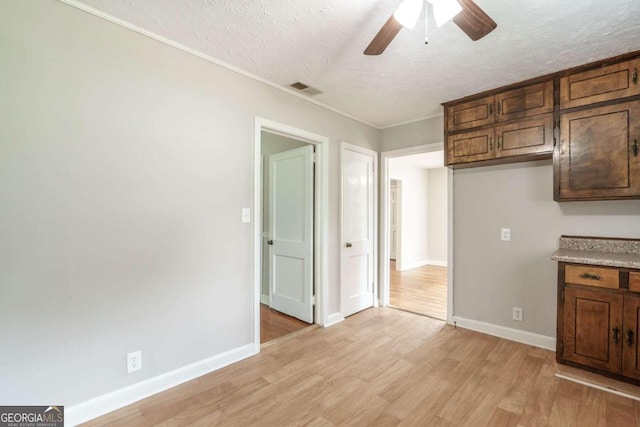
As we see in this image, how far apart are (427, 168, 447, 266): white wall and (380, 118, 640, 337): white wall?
13.6ft

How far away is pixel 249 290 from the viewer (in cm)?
260

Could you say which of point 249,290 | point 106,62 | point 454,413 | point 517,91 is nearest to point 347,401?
point 454,413

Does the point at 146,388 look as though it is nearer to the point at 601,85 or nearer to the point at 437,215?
the point at 601,85

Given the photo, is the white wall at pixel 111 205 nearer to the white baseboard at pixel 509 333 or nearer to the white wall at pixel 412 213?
the white baseboard at pixel 509 333

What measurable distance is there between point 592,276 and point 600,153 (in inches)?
38.3

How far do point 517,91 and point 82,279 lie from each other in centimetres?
369

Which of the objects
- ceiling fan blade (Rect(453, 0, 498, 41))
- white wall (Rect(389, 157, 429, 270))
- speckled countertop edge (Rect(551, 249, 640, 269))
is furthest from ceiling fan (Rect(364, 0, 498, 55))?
white wall (Rect(389, 157, 429, 270))

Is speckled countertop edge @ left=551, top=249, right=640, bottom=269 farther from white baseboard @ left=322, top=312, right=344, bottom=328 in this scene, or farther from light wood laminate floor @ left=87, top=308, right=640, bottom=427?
white baseboard @ left=322, top=312, right=344, bottom=328

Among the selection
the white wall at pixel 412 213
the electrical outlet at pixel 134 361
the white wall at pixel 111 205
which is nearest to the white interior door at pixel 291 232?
the white wall at pixel 111 205

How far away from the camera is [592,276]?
7.27 ft

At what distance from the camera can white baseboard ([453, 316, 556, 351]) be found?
2.79 meters

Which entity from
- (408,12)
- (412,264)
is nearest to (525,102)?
(408,12)

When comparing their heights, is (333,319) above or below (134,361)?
below

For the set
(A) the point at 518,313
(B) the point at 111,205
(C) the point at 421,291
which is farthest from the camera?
(C) the point at 421,291
